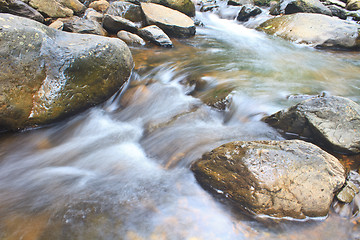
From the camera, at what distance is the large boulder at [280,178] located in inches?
87.7

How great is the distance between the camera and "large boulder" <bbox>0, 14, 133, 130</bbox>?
3.35 meters

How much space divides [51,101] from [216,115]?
273cm

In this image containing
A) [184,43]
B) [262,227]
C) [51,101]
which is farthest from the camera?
[184,43]

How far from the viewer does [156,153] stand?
11.2ft

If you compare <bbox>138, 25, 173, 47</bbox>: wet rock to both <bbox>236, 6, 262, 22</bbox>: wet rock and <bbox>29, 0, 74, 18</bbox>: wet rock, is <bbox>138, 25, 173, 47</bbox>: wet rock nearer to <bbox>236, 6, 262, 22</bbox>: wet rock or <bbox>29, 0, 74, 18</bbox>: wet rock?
<bbox>29, 0, 74, 18</bbox>: wet rock

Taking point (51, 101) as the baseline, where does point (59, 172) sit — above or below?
below

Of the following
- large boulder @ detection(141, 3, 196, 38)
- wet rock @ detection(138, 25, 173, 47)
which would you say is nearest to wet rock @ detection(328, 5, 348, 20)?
large boulder @ detection(141, 3, 196, 38)

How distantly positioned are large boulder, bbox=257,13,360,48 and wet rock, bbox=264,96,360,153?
6.59 m

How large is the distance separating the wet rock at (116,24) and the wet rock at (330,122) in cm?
628

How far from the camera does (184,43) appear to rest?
26.5 feet

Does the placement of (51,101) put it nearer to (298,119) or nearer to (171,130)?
(171,130)

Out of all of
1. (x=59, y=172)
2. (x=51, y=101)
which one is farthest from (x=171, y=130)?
(x=51, y=101)

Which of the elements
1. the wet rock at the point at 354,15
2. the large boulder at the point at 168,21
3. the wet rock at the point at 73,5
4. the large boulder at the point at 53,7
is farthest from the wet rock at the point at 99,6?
the wet rock at the point at 354,15

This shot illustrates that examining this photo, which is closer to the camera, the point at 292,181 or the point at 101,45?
the point at 292,181
